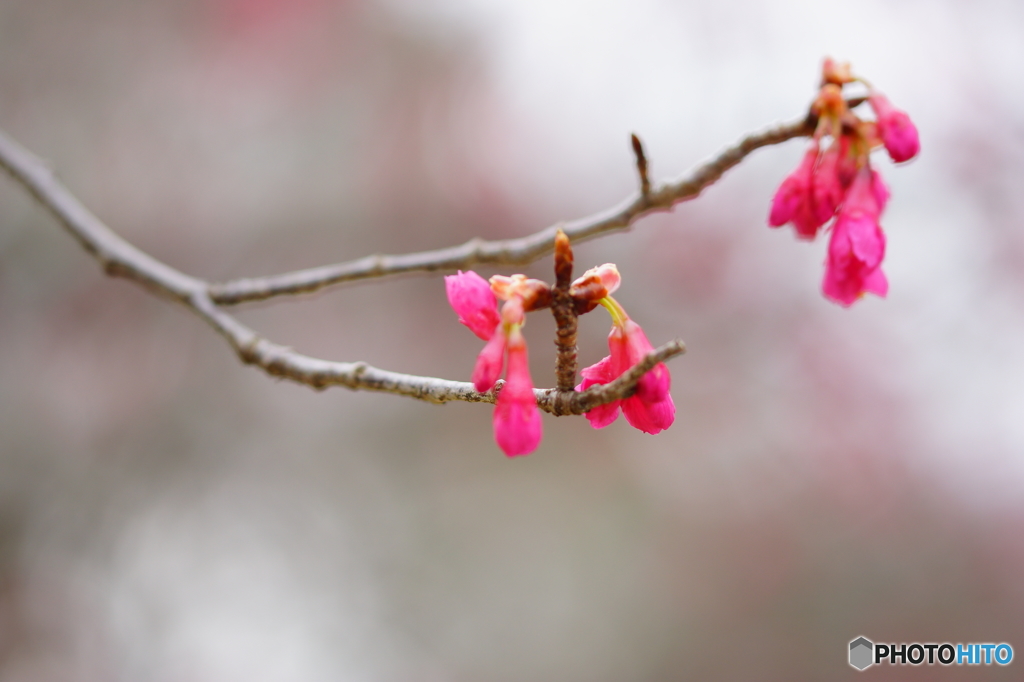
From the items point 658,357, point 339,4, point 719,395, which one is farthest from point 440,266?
point 339,4

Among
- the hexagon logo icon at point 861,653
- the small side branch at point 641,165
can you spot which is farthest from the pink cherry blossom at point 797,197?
the hexagon logo icon at point 861,653

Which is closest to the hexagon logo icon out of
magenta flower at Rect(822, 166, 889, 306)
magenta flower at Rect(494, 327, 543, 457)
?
magenta flower at Rect(822, 166, 889, 306)

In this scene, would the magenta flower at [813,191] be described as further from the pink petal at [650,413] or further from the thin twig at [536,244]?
the pink petal at [650,413]

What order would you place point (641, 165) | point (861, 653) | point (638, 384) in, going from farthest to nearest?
point (861, 653) < point (641, 165) < point (638, 384)

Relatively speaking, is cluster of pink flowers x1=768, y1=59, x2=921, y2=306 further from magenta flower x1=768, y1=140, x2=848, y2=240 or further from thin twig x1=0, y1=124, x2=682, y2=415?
thin twig x1=0, y1=124, x2=682, y2=415

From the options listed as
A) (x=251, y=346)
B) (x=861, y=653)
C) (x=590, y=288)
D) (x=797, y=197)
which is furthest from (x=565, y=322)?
(x=861, y=653)

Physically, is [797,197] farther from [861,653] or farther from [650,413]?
[861,653]

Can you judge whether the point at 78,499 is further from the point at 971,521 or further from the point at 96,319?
the point at 971,521
